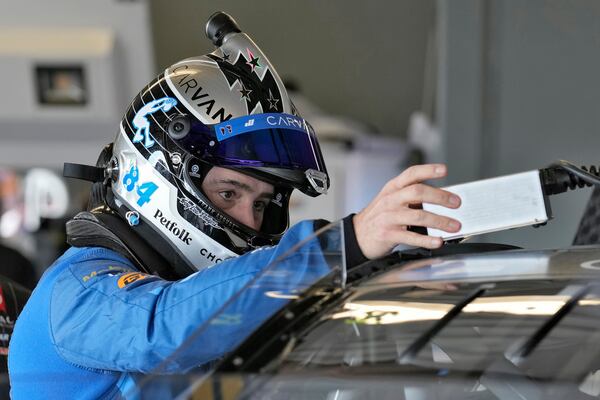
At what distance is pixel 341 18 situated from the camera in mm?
5008

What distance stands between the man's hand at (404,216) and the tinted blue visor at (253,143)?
35 centimetres

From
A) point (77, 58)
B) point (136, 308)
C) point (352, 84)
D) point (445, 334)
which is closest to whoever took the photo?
point (445, 334)

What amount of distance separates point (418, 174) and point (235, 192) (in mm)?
451

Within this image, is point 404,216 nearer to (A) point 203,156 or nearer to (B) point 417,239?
(B) point 417,239

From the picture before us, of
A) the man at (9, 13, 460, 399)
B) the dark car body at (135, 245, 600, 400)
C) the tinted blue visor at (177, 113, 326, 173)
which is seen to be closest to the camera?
the dark car body at (135, 245, 600, 400)

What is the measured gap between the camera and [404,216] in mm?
942

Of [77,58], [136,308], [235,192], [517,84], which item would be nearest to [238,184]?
[235,192]

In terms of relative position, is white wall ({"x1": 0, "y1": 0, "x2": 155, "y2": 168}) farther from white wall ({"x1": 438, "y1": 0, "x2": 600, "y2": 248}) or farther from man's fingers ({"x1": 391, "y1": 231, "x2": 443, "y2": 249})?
man's fingers ({"x1": 391, "y1": 231, "x2": 443, "y2": 249})

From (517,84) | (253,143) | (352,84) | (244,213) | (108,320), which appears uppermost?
Result: (352,84)

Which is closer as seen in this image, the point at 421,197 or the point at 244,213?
the point at 421,197

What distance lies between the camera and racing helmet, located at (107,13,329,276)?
1303 millimetres

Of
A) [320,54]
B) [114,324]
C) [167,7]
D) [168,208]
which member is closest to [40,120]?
[167,7]

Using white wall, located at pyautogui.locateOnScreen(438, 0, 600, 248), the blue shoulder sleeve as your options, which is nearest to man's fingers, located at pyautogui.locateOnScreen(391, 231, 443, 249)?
the blue shoulder sleeve

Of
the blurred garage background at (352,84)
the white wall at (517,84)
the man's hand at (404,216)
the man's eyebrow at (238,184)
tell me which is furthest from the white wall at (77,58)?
the man's hand at (404,216)
